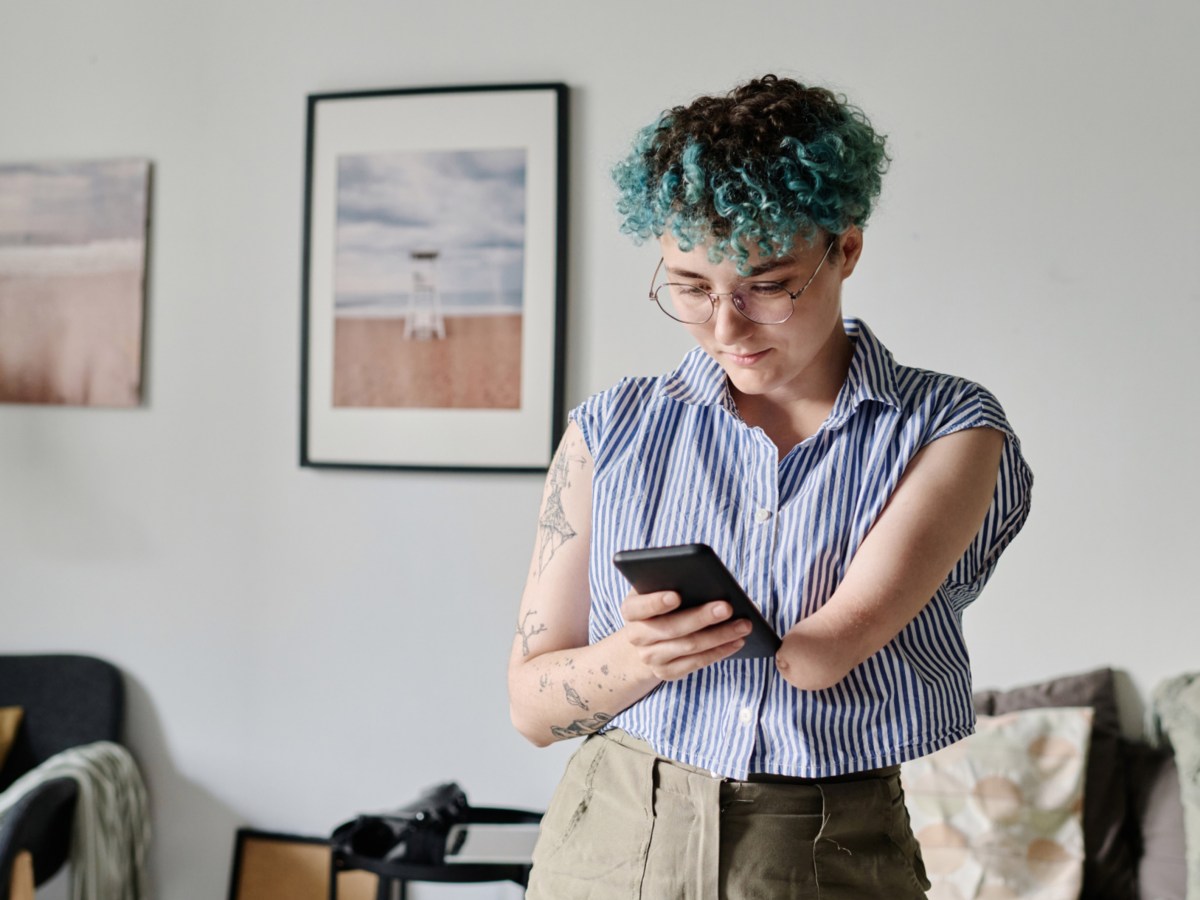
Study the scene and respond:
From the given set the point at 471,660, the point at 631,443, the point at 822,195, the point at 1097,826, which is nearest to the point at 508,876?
the point at 471,660

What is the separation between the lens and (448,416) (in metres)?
2.77

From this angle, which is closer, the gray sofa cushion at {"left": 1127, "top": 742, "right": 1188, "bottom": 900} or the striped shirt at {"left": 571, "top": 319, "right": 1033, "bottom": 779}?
the striped shirt at {"left": 571, "top": 319, "right": 1033, "bottom": 779}

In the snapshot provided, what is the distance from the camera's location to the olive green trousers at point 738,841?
103 centimetres

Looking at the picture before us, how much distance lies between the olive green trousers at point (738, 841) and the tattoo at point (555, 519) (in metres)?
0.24

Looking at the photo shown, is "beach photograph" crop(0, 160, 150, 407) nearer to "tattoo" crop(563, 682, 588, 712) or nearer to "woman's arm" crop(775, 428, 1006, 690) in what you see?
"tattoo" crop(563, 682, 588, 712)

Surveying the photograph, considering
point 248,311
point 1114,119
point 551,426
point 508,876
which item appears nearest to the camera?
point 508,876

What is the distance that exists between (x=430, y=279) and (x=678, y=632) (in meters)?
1.97

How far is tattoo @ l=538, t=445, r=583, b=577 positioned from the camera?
1236mm

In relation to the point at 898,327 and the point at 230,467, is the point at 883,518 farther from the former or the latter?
the point at 230,467

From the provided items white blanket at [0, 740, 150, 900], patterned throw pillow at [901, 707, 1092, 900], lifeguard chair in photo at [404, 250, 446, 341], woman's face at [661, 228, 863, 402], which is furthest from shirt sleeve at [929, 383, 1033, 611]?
white blanket at [0, 740, 150, 900]

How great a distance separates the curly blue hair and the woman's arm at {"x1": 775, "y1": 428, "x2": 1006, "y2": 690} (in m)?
0.25

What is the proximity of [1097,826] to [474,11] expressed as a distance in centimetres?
231

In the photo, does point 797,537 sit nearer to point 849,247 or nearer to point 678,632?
point 678,632

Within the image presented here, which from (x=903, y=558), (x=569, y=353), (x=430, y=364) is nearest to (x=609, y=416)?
(x=903, y=558)
